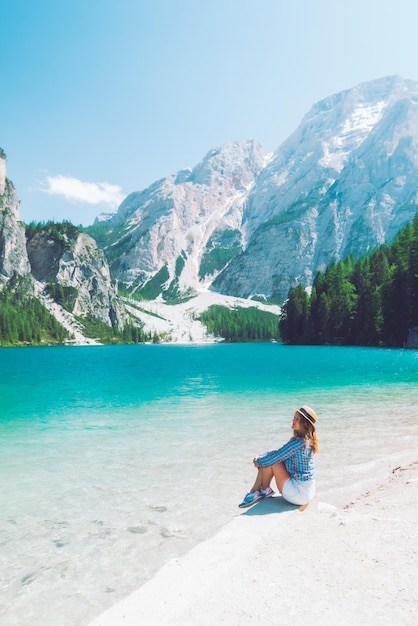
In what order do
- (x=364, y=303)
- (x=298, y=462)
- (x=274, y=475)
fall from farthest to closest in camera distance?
(x=364, y=303)
(x=274, y=475)
(x=298, y=462)

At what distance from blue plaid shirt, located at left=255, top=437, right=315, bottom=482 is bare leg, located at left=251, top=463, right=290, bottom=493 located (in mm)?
145

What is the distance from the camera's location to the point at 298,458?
10.0 meters

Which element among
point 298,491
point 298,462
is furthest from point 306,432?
point 298,491

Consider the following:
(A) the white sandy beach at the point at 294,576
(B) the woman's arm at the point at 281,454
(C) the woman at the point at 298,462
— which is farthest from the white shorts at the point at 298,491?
(B) the woman's arm at the point at 281,454

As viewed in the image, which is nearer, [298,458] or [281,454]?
[298,458]

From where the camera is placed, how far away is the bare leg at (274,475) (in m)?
10.2

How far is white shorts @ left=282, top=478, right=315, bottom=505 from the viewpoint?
9953 millimetres

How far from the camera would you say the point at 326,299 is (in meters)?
129

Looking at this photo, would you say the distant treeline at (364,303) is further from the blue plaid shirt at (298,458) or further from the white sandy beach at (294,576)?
the white sandy beach at (294,576)

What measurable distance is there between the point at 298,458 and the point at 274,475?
0.97m

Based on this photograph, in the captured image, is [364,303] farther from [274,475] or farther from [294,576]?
[294,576]

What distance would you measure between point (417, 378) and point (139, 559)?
41447mm

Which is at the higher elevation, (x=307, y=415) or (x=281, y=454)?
(x=307, y=415)

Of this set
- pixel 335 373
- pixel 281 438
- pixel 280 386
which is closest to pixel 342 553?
pixel 281 438
